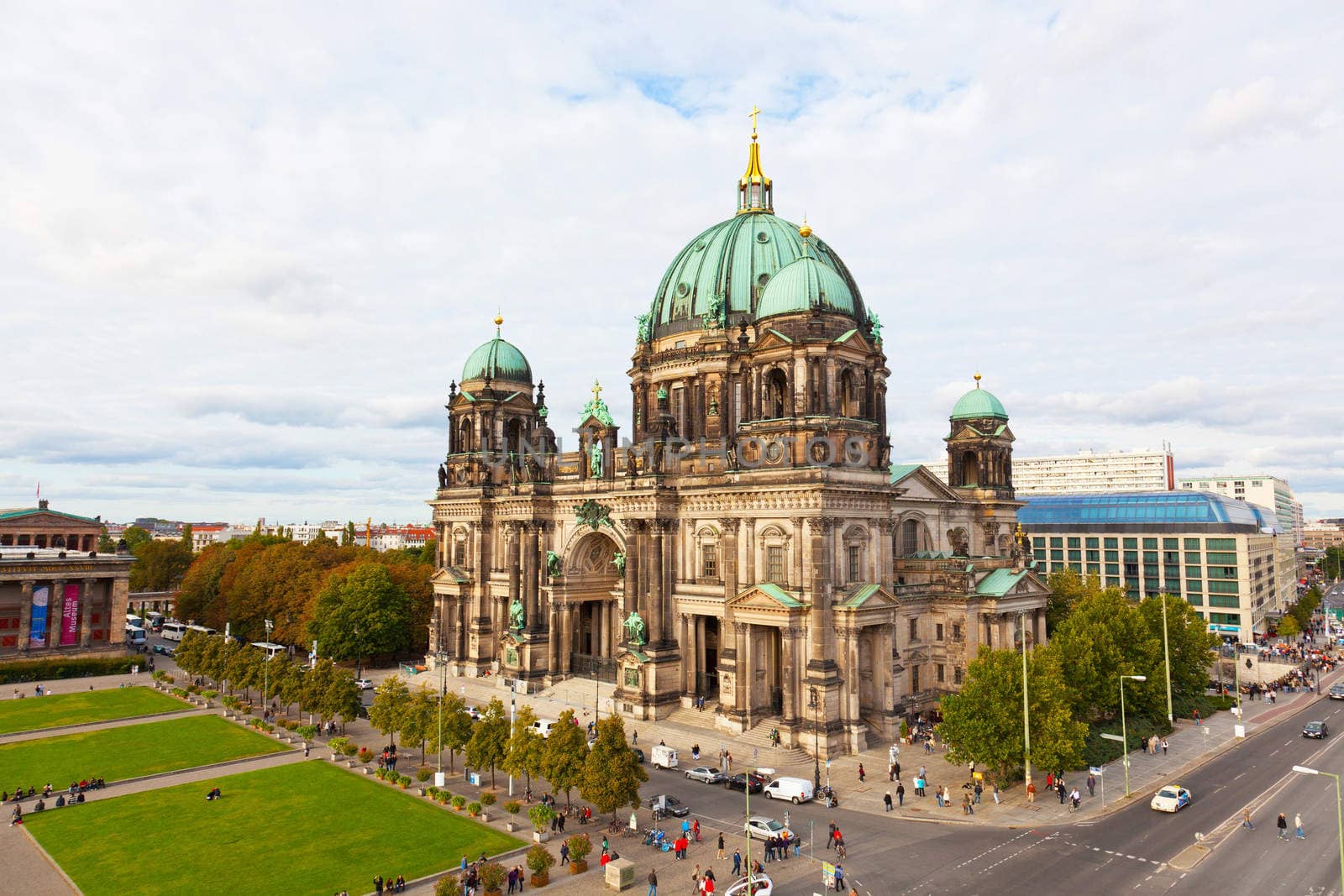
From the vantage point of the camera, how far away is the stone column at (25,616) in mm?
93875

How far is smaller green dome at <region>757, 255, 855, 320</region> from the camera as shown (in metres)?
61.8

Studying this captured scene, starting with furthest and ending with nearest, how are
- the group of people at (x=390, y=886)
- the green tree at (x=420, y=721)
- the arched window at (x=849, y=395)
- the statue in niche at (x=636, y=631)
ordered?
the statue in niche at (x=636, y=631)
the arched window at (x=849, y=395)
the green tree at (x=420, y=721)
the group of people at (x=390, y=886)

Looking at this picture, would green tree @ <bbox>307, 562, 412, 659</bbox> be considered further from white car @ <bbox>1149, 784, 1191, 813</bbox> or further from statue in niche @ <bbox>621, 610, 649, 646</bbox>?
white car @ <bbox>1149, 784, 1191, 813</bbox>

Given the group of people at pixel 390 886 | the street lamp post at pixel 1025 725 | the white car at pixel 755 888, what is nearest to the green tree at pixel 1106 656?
the street lamp post at pixel 1025 725

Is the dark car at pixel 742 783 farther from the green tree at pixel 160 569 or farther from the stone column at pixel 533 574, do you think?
the green tree at pixel 160 569

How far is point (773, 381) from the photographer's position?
64.1 meters

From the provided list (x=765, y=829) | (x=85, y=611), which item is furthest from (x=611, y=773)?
(x=85, y=611)

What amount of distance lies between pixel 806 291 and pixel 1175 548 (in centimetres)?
9600

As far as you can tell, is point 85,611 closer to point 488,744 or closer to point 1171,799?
point 488,744

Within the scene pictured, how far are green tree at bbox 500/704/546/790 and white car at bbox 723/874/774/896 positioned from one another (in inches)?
522

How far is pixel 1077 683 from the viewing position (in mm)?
56156

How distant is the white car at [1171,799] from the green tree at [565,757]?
104ft

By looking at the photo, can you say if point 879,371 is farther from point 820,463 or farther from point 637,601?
point 637,601

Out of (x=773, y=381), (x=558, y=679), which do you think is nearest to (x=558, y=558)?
(x=558, y=679)
